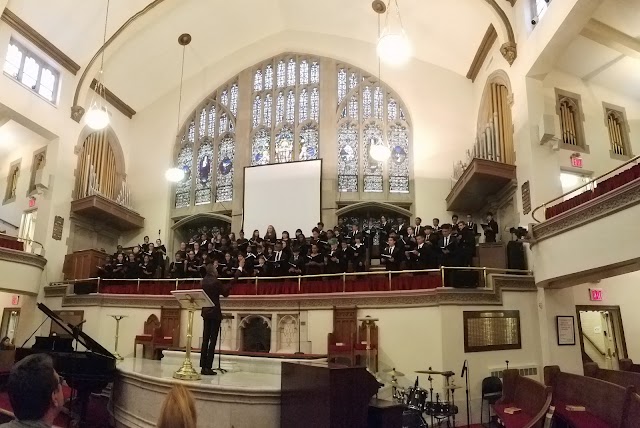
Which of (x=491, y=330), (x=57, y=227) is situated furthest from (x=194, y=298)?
(x=57, y=227)

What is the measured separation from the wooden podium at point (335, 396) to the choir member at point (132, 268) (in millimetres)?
9155

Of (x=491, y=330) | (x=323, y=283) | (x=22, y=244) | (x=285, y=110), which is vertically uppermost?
(x=285, y=110)

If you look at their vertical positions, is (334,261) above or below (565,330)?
above

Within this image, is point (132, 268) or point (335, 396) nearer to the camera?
point (335, 396)

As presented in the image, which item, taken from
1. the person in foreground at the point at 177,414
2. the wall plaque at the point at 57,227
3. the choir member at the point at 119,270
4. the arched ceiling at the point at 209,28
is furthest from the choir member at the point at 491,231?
the wall plaque at the point at 57,227

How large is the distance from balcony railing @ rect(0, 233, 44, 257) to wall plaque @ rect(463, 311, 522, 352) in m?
11.2

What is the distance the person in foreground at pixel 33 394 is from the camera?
5.73ft

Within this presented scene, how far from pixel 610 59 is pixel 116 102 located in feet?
46.9

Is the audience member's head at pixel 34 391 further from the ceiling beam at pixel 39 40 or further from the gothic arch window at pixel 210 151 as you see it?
the gothic arch window at pixel 210 151

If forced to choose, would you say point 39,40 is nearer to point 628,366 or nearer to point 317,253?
point 317,253

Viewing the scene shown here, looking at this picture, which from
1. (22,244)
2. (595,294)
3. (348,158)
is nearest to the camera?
(595,294)

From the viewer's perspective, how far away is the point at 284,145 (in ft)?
51.3

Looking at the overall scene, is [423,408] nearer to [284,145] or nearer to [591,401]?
[591,401]

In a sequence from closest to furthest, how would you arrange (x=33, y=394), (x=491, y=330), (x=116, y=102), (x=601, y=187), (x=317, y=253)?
(x=33, y=394) < (x=601, y=187) < (x=491, y=330) < (x=317, y=253) < (x=116, y=102)
